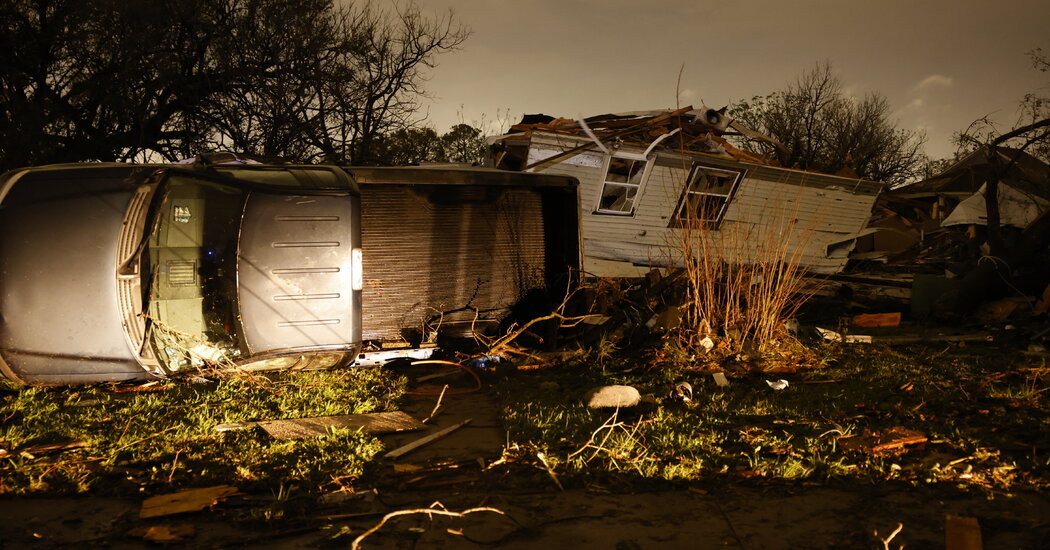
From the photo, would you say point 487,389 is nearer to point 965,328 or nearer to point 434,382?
point 434,382

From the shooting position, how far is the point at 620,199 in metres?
12.2

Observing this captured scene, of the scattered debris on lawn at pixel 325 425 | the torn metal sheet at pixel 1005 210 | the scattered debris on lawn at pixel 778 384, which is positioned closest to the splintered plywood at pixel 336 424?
the scattered debris on lawn at pixel 325 425

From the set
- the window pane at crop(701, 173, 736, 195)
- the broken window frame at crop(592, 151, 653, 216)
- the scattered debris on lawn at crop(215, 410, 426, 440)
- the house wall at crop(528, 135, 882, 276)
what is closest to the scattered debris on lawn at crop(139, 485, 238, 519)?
the scattered debris on lawn at crop(215, 410, 426, 440)

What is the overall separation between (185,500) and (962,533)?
3.43m

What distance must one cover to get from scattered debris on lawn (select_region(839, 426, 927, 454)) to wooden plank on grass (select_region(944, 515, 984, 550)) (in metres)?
0.95

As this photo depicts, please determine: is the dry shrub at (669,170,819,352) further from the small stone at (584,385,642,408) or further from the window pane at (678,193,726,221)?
the small stone at (584,385,642,408)

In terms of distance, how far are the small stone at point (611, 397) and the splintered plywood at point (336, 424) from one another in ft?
4.10

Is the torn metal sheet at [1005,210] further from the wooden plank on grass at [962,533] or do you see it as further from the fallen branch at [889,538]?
the fallen branch at [889,538]

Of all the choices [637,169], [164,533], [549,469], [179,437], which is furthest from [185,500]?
[637,169]

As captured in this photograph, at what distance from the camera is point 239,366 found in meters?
4.99

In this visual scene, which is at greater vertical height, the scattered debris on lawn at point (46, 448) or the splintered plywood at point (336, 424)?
the scattered debris on lawn at point (46, 448)

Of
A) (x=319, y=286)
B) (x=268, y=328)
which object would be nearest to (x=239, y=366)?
(x=268, y=328)

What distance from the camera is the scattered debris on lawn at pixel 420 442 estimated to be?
3771 millimetres

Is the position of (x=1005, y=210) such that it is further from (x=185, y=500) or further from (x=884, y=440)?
(x=185, y=500)
